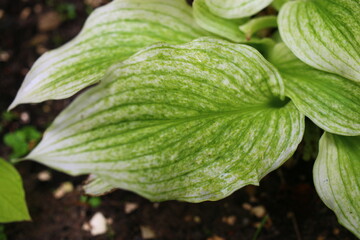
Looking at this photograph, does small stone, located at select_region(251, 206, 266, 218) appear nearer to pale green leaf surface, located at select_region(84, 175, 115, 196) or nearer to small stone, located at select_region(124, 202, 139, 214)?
small stone, located at select_region(124, 202, 139, 214)

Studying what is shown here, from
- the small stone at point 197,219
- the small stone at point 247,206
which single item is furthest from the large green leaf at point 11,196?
the small stone at point 247,206

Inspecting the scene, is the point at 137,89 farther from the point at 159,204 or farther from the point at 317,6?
the point at 159,204

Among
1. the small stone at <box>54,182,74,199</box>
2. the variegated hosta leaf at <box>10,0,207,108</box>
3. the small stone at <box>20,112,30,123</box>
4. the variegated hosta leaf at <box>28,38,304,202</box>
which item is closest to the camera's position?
the variegated hosta leaf at <box>28,38,304,202</box>

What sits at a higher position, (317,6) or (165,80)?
(317,6)

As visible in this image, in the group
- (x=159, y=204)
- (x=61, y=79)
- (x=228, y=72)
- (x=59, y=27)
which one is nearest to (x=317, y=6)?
(x=228, y=72)

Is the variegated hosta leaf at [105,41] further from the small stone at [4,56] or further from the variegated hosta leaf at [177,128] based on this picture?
the small stone at [4,56]

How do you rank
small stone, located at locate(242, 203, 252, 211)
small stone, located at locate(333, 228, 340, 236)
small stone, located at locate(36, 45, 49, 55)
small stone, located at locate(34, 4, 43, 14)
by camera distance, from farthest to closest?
1. small stone, located at locate(34, 4, 43, 14)
2. small stone, located at locate(36, 45, 49, 55)
3. small stone, located at locate(242, 203, 252, 211)
4. small stone, located at locate(333, 228, 340, 236)

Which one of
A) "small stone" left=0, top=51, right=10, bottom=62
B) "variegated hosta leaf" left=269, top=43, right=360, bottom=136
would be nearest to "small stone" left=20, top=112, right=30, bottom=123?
"small stone" left=0, top=51, right=10, bottom=62
